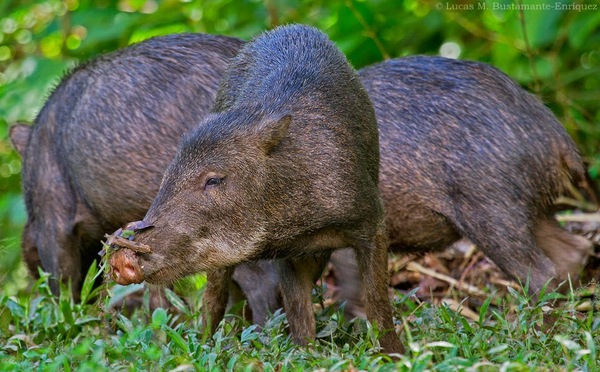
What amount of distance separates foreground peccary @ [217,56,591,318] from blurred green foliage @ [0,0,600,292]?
104 cm

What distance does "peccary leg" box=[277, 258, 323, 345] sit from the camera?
4.39 m

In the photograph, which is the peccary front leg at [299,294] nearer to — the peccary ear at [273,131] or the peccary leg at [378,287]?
the peccary leg at [378,287]

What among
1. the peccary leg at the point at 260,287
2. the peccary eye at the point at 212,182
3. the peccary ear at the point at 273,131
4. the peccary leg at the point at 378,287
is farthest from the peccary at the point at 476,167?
the peccary eye at the point at 212,182

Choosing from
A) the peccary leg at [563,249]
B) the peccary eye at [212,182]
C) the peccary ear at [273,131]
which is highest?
the peccary ear at [273,131]

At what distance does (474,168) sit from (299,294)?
1192 mm

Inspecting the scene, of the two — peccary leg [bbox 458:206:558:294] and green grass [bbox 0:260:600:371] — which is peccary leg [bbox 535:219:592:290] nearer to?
peccary leg [bbox 458:206:558:294]

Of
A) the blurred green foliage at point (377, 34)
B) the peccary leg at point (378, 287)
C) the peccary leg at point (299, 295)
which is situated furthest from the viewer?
the blurred green foliage at point (377, 34)

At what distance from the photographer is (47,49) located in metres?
9.12

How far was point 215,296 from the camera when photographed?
4590mm

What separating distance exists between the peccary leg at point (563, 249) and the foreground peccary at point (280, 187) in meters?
1.47

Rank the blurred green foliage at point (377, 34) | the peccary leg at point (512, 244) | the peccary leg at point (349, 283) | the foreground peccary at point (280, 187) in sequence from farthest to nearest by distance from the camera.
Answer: the blurred green foliage at point (377, 34), the peccary leg at point (349, 283), the peccary leg at point (512, 244), the foreground peccary at point (280, 187)

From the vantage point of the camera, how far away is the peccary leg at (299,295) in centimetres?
439

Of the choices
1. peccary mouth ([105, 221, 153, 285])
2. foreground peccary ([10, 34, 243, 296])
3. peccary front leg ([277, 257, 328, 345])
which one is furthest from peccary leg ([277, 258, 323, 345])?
foreground peccary ([10, 34, 243, 296])

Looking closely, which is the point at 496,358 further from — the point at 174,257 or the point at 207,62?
the point at 207,62
